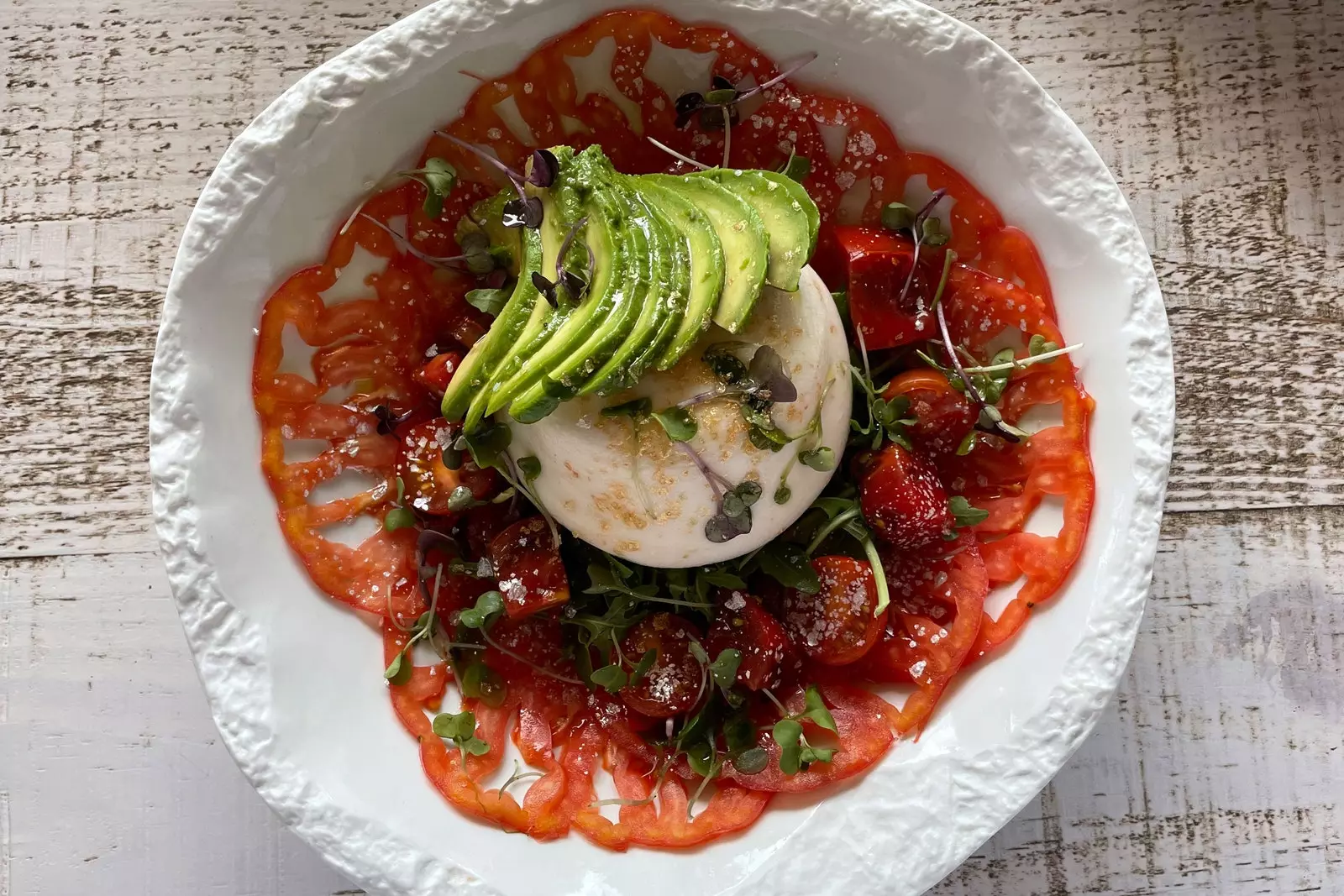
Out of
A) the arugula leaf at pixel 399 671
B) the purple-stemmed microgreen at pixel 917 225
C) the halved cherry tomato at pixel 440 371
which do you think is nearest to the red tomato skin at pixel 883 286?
the purple-stemmed microgreen at pixel 917 225

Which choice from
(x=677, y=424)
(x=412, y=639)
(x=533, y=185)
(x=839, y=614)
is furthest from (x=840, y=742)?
(x=533, y=185)

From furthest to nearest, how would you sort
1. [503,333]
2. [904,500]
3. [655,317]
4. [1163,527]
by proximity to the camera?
1. [1163,527]
2. [904,500]
3. [503,333]
4. [655,317]

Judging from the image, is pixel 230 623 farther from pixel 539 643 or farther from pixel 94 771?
pixel 94 771

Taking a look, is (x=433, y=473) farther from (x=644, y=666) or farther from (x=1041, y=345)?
(x=1041, y=345)

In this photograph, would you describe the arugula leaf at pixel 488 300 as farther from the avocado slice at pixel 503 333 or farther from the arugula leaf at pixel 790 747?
the arugula leaf at pixel 790 747

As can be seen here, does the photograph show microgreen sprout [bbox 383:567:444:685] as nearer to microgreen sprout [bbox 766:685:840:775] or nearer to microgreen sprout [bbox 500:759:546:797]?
microgreen sprout [bbox 500:759:546:797]

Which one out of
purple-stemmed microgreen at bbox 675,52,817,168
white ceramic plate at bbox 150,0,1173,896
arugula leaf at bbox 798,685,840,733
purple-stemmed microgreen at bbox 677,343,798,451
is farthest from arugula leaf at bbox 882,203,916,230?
arugula leaf at bbox 798,685,840,733
